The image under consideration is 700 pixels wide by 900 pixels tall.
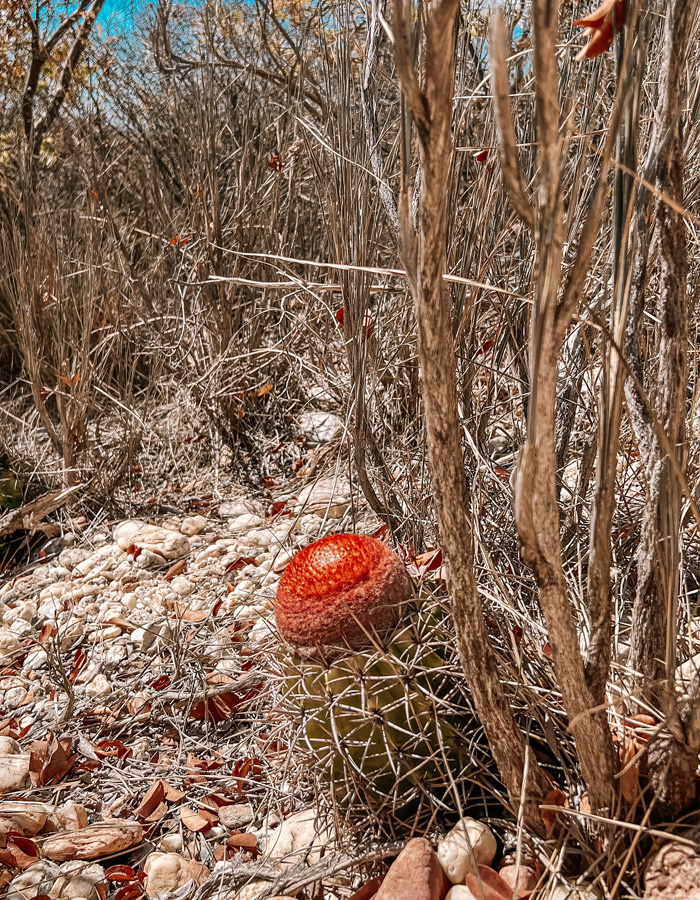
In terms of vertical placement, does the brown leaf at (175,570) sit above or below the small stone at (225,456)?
below

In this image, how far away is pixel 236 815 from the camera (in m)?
1.71

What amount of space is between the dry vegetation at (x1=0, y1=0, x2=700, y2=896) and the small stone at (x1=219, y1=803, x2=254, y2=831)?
0.73m

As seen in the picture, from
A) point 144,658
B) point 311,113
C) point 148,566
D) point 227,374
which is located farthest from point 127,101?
point 144,658

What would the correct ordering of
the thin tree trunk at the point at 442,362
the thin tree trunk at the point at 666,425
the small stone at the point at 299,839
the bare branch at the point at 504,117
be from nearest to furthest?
the bare branch at the point at 504,117 → the thin tree trunk at the point at 442,362 → the thin tree trunk at the point at 666,425 → the small stone at the point at 299,839

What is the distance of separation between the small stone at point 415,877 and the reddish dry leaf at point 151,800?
29.9 inches

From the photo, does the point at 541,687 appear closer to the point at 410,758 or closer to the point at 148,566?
the point at 410,758

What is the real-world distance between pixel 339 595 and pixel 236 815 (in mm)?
744

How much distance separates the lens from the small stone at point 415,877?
1194 millimetres

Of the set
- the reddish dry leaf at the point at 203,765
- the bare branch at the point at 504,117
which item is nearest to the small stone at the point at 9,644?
the reddish dry leaf at the point at 203,765

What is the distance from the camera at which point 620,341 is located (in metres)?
0.86

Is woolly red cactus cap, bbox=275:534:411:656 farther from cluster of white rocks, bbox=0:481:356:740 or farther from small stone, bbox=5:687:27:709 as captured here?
small stone, bbox=5:687:27:709

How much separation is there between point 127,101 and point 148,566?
3.40 m

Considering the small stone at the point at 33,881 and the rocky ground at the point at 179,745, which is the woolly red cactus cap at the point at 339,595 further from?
the small stone at the point at 33,881

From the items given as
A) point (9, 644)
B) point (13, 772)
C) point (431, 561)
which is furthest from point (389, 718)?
point (9, 644)
